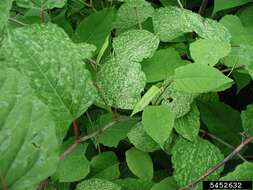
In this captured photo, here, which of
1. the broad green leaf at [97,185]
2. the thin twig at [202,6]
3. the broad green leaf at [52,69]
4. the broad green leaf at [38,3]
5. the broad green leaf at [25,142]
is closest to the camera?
the broad green leaf at [25,142]

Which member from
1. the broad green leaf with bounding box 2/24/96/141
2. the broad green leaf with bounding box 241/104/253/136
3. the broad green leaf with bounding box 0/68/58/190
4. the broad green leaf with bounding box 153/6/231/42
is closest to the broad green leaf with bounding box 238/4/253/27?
the broad green leaf with bounding box 153/6/231/42

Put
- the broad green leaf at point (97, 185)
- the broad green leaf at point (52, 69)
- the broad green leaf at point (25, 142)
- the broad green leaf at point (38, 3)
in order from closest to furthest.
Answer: the broad green leaf at point (25, 142)
the broad green leaf at point (52, 69)
the broad green leaf at point (97, 185)
the broad green leaf at point (38, 3)

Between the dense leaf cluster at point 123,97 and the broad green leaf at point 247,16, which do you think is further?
the broad green leaf at point 247,16

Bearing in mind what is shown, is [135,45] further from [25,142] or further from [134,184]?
[25,142]

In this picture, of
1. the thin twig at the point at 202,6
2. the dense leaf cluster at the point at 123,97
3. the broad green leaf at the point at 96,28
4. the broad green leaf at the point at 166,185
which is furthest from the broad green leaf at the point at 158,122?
the thin twig at the point at 202,6

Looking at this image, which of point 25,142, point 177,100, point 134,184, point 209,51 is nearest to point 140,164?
point 134,184

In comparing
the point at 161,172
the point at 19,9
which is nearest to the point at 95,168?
the point at 161,172

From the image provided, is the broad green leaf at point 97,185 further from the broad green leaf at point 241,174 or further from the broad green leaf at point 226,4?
the broad green leaf at point 226,4

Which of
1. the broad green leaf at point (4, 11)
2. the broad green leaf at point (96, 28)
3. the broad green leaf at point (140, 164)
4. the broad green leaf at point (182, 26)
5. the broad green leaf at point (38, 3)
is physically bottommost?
the broad green leaf at point (140, 164)
